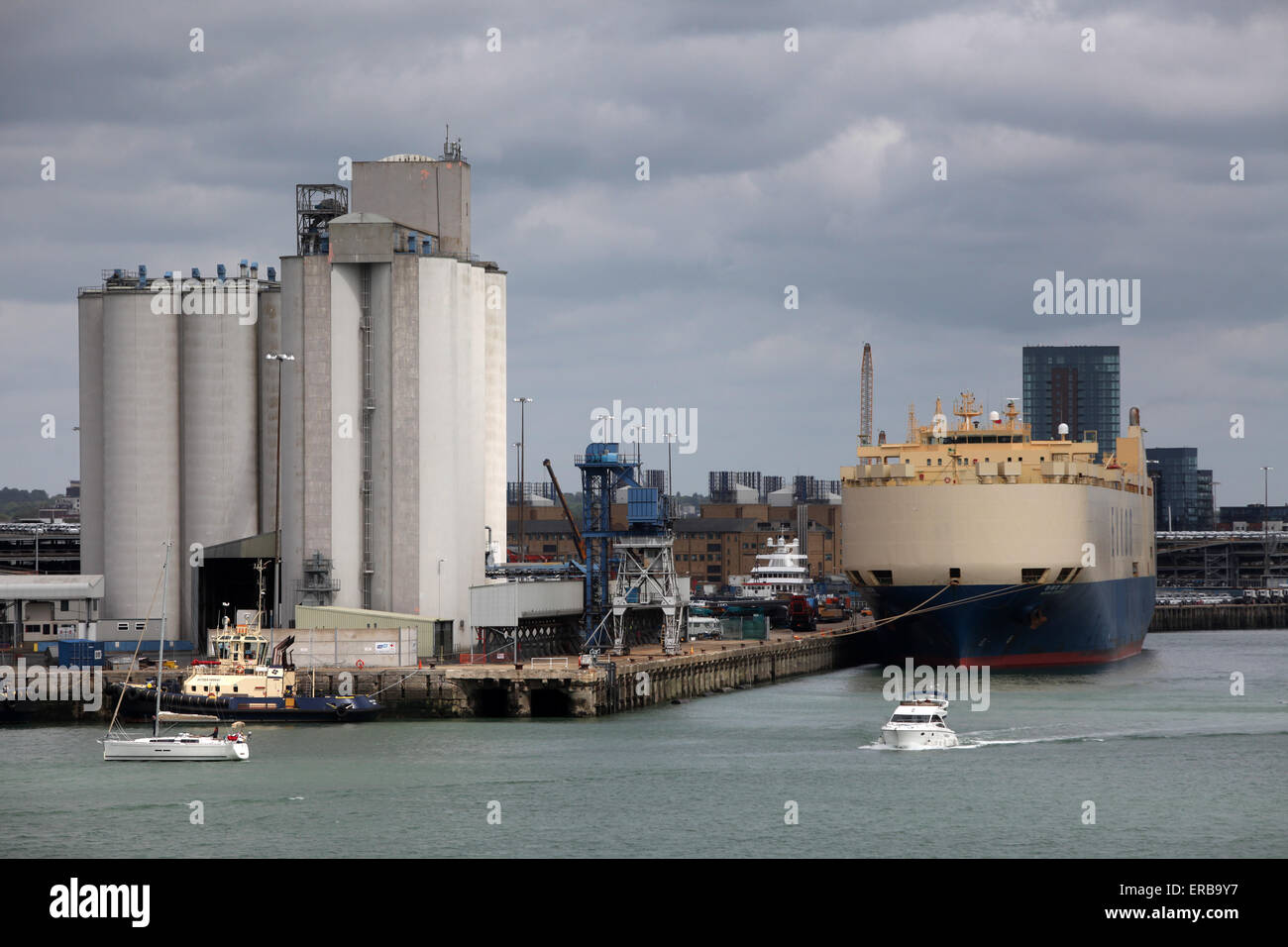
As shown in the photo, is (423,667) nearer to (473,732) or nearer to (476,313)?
(473,732)

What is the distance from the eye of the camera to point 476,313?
3337 inches

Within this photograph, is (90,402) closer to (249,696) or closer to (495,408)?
(495,408)

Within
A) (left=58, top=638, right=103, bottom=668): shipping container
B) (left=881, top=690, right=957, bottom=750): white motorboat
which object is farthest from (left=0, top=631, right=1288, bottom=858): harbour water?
(left=58, top=638, right=103, bottom=668): shipping container

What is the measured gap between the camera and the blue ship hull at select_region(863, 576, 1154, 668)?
8662 cm

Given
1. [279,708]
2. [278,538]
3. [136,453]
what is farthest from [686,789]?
[136,453]

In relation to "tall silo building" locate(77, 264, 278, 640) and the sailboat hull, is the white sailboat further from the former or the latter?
"tall silo building" locate(77, 264, 278, 640)

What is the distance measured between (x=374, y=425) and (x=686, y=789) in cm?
3321

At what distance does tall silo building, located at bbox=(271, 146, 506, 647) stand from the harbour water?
14014mm

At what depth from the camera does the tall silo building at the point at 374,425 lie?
3135 inches

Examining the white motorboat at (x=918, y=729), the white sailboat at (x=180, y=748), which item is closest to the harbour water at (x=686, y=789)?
the white sailboat at (x=180, y=748)

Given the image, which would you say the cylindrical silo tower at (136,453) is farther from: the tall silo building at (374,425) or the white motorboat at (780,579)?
the white motorboat at (780,579)

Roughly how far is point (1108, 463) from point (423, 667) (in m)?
51.1

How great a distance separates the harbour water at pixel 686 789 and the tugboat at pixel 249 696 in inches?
36.8
